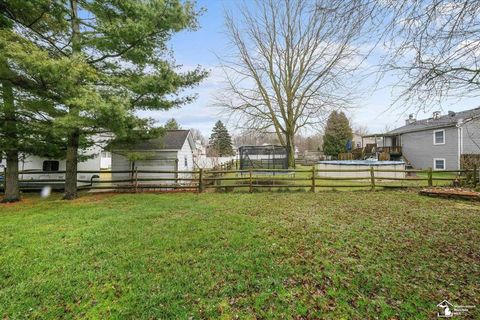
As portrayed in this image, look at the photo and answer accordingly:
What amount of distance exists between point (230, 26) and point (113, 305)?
17.6 metres

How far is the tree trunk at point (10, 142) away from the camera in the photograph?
804 centimetres

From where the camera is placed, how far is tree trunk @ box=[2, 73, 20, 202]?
8042 millimetres

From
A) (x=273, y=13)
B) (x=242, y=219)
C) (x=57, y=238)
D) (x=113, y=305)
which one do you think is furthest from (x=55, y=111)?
(x=273, y=13)

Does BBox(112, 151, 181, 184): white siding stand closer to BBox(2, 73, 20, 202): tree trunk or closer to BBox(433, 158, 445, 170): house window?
BBox(2, 73, 20, 202): tree trunk

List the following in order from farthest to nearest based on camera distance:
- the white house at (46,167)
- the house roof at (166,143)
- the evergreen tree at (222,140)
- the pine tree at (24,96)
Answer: the evergreen tree at (222,140) < the house roof at (166,143) < the white house at (46,167) < the pine tree at (24,96)

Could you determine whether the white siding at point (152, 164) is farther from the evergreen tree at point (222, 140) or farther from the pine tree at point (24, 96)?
the evergreen tree at point (222, 140)

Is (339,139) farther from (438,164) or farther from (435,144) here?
(438,164)

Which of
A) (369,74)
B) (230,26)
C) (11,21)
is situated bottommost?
(369,74)

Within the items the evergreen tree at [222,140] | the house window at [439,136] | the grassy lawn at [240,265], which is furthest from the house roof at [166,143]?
the evergreen tree at [222,140]

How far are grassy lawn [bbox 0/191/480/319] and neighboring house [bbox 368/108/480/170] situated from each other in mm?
13052

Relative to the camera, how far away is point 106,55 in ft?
28.2

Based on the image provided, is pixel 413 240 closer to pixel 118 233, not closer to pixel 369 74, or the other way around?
pixel 369 74

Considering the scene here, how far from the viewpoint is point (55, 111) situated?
8555mm

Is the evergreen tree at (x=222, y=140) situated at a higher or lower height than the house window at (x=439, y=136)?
higher
